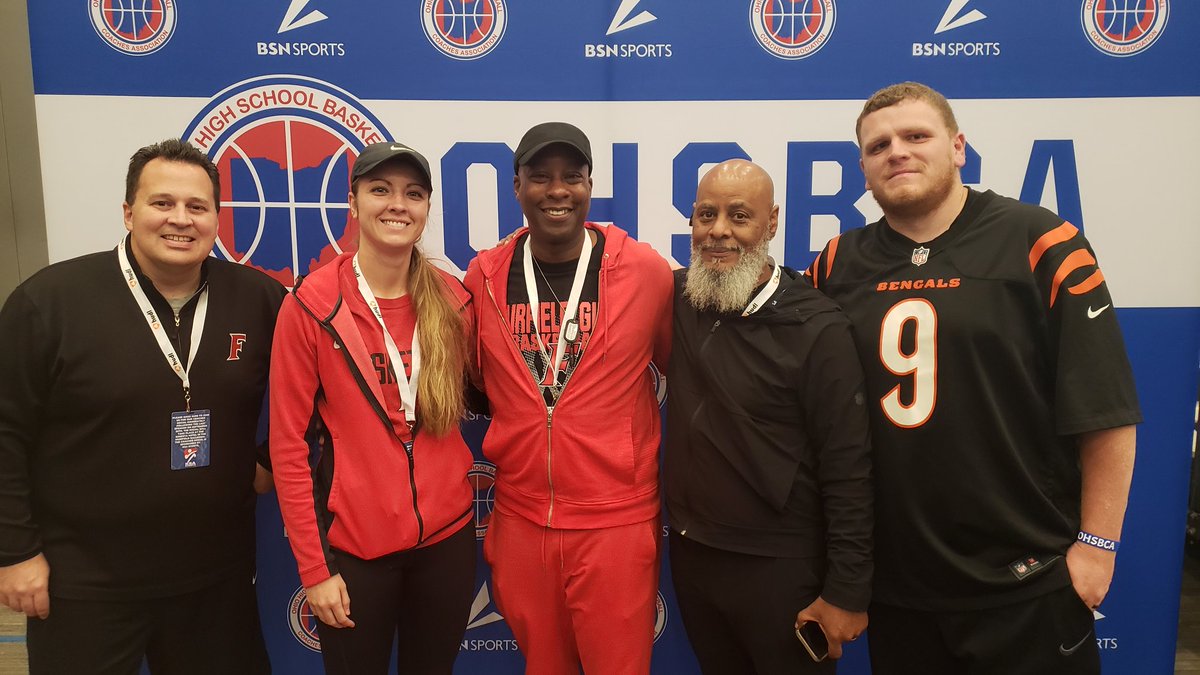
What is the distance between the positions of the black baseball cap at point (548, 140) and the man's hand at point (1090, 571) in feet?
5.61

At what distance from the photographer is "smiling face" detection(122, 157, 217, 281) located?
6.05ft

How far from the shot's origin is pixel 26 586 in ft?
5.95

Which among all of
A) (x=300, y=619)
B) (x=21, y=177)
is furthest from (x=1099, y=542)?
(x=21, y=177)

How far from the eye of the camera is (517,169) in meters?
1.98

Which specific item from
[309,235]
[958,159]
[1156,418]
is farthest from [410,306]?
[1156,418]

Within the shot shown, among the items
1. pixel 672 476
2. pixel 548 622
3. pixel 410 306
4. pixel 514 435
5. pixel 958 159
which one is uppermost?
pixel 958 159

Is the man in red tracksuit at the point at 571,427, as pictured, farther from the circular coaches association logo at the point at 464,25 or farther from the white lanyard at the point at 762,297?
the circular coaches association logo at the point at 464,25

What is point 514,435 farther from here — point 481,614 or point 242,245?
point 242,245

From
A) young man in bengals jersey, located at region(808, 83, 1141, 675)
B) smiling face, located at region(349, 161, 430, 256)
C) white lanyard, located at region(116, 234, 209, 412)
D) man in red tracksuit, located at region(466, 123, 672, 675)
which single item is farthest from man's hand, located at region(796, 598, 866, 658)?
white lanyard, located at region(116, 234, 209, 412)

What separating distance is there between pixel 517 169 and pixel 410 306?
20.8 inches

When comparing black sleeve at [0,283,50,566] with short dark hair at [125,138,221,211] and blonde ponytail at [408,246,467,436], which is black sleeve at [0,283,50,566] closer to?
short dark hair at [125,138,221,211]

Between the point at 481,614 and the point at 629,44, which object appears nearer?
the point at 629,44

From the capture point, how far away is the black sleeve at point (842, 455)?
1675 mm

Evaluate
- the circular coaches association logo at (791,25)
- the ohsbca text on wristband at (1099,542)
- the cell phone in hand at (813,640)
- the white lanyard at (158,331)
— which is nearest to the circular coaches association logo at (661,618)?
the cell phone in hand at (813,640)
